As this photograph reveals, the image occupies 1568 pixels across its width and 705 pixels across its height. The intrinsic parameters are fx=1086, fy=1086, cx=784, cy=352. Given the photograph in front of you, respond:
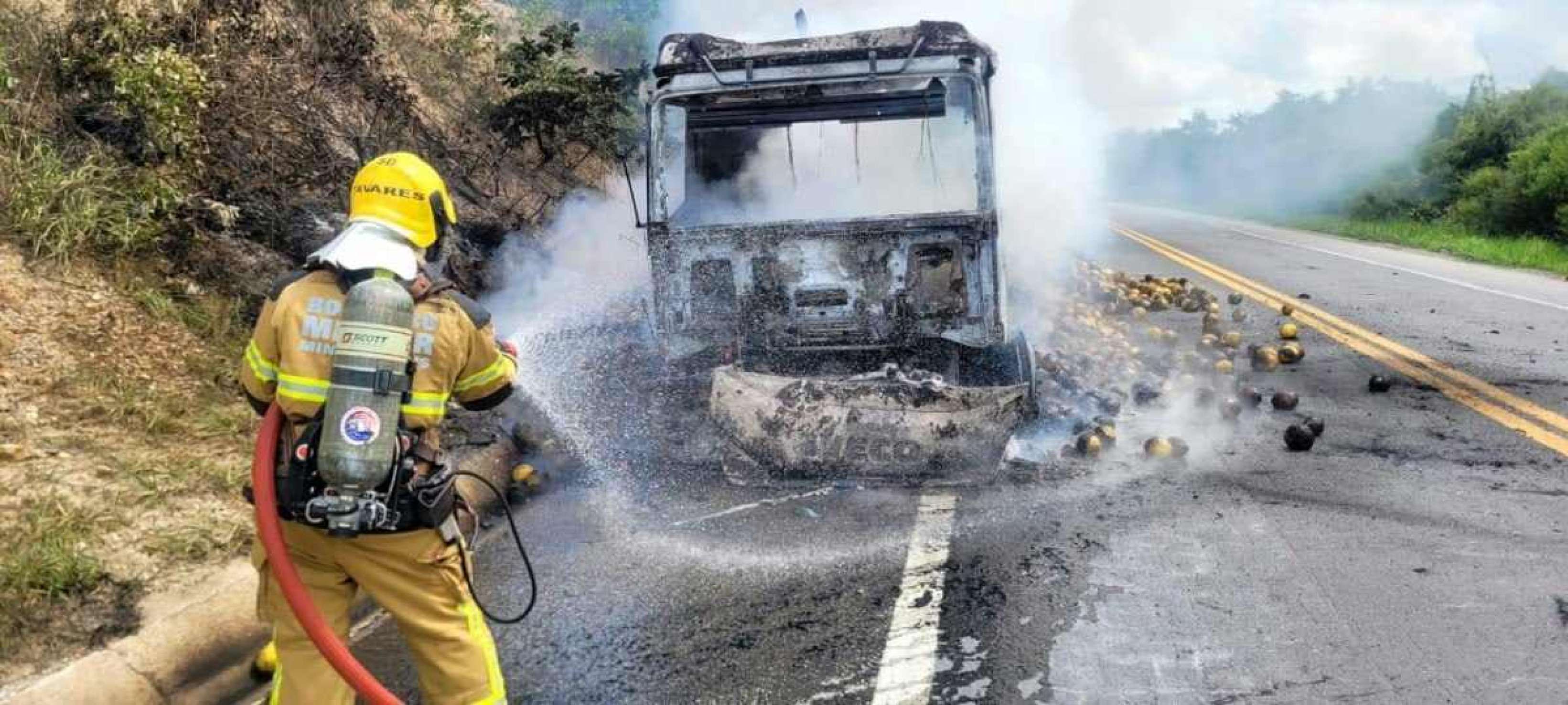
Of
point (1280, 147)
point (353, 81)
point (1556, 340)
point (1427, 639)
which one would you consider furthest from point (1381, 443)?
point (1280, 147)

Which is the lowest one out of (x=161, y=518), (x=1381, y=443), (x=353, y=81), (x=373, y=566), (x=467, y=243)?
(x=1381, y=443)

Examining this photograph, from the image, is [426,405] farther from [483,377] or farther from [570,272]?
[570,272]

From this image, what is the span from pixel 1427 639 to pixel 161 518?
14.8 ft

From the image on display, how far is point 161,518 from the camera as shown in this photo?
422cm

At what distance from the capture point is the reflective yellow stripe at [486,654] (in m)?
2.80

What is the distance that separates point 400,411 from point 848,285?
360cm

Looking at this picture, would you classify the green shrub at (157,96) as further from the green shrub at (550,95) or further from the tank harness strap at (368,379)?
the tank harness strap at (368,379)

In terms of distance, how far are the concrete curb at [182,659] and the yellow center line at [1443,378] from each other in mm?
5922

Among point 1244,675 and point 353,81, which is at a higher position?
point 353,81

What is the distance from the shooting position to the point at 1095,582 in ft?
13.0

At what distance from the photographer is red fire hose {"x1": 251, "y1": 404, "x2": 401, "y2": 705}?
8.35 ft

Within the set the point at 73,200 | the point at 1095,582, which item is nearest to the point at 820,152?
the point at 1095,582

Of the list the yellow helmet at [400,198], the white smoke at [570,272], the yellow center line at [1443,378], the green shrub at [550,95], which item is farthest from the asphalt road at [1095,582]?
the green shrub at [550,95]

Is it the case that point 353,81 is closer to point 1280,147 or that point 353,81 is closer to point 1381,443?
point 1381,443
